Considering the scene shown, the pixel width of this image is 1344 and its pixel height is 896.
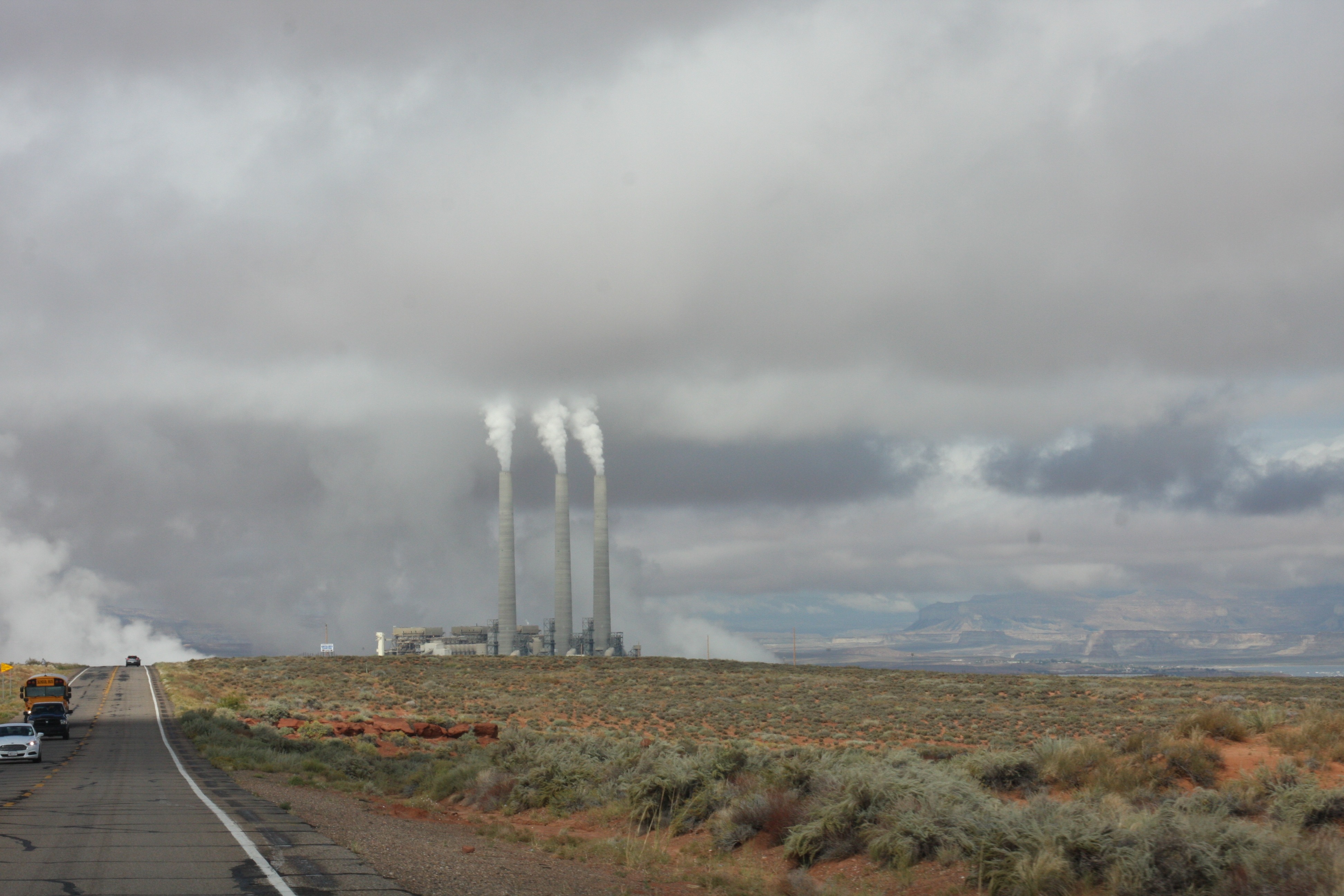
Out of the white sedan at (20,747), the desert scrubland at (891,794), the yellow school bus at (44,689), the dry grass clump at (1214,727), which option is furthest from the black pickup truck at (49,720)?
the dry grass clump at (1214,727)

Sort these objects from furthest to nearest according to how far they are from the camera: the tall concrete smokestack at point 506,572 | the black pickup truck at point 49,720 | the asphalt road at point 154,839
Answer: the tall concrete smokestack at point 506,572
the black pickup truck at point 49,720
the asphalt road at point 154,839

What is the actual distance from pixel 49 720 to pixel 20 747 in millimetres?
16162

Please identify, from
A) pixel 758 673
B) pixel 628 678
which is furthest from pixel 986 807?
pixel 758 673

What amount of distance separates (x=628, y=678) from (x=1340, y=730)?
235ft

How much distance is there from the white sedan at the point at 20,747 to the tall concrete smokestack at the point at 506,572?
9082 cm

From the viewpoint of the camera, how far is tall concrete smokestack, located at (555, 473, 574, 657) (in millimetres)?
131250

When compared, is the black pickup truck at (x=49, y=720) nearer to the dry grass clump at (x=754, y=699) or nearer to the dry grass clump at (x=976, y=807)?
the dry grass clump at (x=754, y=699)

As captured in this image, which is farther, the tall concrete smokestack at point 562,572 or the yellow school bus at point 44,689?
the tall concrete smokestack at point 562,572

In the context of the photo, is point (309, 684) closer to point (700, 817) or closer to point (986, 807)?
point (700, 817)

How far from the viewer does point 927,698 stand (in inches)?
2763

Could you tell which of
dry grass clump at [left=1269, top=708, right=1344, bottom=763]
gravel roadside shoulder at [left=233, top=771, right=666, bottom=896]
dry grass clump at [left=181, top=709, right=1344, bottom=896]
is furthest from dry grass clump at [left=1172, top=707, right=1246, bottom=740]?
gravel roadside shoulder at [left=233, top=771, right=666, bottom=896]

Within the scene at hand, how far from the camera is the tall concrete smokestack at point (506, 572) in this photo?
129 m

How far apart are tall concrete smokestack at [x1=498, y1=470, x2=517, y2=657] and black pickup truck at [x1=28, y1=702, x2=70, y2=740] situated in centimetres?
7799

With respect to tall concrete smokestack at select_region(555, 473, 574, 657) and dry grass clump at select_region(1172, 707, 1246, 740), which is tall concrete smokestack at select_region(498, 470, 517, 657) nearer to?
tall concrete smokestack at select_region(555, 473, 574, 657)
